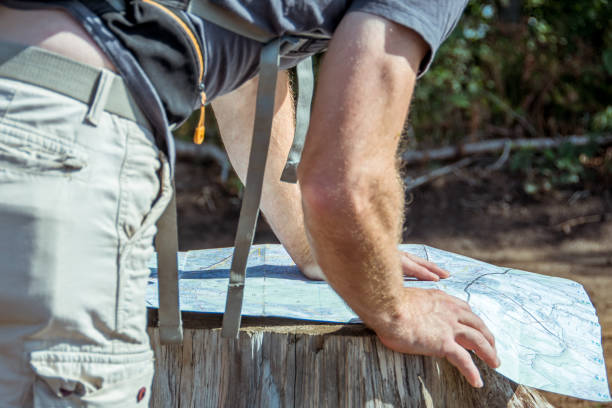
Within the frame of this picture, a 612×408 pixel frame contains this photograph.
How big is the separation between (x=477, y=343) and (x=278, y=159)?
0.81 m

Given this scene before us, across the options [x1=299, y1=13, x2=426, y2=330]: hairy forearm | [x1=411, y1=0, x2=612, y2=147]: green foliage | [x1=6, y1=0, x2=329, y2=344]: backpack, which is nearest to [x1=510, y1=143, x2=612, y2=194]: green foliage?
[x1=411, y1=0, x2=612, y2=147]: green foliage

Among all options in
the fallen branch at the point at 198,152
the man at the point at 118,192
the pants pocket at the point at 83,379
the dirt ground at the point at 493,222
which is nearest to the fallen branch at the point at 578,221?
the dirt ground at the point at 493,222

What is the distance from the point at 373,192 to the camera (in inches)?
45.9

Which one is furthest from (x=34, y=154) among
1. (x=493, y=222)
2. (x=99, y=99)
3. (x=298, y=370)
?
(x=493, y=222)

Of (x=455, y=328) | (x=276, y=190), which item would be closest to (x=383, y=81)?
(x=455, y=328)

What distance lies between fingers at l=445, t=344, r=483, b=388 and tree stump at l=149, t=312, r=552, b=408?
0.10 meters

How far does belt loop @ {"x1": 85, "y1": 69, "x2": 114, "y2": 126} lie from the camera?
0.95 m

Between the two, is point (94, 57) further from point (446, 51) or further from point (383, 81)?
point (446, 51)

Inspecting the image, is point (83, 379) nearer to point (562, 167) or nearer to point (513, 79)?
point (562, 167)

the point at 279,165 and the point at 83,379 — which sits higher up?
the point at 279,165

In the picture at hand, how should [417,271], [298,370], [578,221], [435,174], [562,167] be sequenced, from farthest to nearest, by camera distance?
[435,174] < [562,167] < [578,221] < [417,271] < [298,370]

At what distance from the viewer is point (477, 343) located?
57.5 inches

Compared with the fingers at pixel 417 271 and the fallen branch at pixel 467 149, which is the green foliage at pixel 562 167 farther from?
the fingers at pixel 417 271

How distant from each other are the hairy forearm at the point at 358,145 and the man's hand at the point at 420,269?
25.2 inches
